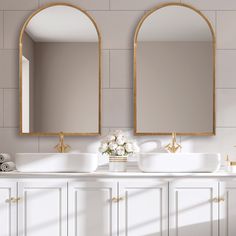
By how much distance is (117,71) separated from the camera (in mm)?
3705

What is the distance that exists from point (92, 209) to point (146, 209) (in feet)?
1.16

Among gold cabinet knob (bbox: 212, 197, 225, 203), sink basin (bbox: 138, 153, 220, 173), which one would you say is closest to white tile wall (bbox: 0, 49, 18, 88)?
sink basin (bbox: 138, 153, 220, 173)

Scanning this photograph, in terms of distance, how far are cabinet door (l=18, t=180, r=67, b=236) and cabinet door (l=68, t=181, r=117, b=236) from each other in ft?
0.17

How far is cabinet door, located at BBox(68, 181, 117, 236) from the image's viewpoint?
3.25 metres

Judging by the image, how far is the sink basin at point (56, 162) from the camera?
3.29 meters

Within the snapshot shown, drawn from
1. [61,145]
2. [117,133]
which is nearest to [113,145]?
[117,133]

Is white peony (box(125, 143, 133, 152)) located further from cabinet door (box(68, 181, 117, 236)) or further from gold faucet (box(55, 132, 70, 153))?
gold faucet (box(55, 132, 70, 153))

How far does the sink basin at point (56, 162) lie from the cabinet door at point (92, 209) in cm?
12

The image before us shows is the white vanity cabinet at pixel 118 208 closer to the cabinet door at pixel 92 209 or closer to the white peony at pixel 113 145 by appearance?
the cabinet door at pixel 92 209

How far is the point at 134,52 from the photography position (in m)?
3.68

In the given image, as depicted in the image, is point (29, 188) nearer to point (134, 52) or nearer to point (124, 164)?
point (124, 164)

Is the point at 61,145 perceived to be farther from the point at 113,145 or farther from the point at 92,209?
the point at 92,209

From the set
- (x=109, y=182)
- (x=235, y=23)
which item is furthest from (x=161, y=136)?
(x=235, y=23)

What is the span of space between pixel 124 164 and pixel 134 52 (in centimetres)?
85
